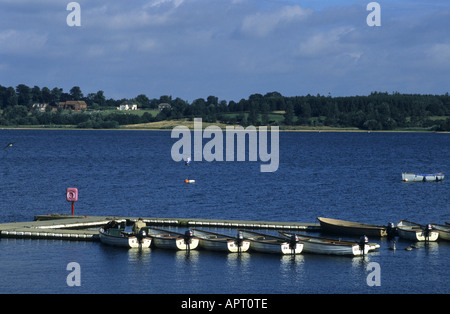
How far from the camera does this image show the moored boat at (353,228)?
2318 inches

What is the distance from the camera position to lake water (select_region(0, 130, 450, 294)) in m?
45.5

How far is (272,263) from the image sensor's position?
165 feet

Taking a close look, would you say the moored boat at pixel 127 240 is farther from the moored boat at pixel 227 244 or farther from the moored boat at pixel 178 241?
the moored boat at pixel 227 244

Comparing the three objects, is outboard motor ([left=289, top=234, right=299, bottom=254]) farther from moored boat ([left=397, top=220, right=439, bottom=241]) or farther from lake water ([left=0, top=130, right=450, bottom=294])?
moored boat ([left=397, top=220, right=439, bottom=241])

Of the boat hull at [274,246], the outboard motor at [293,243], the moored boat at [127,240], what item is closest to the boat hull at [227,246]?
the boat hull at [274,246]

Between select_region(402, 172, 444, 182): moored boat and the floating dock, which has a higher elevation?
select_region(402, 172, 444, 182): moored boat

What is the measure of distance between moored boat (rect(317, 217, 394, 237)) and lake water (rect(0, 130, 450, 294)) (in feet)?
3.61

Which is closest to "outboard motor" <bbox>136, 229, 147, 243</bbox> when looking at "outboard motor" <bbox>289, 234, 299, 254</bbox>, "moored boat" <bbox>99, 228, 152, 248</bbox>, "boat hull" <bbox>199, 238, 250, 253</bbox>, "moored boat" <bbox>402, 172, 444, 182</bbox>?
"moored boat" <bbox>99, 228, 152, 248</bbox>

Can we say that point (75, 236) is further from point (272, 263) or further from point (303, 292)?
point (303, 292)

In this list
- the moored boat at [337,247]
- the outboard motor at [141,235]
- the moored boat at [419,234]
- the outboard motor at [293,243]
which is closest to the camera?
the moored boat at [337,247]

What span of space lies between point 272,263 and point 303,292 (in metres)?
6.84

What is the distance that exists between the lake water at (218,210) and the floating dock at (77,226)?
115cm
